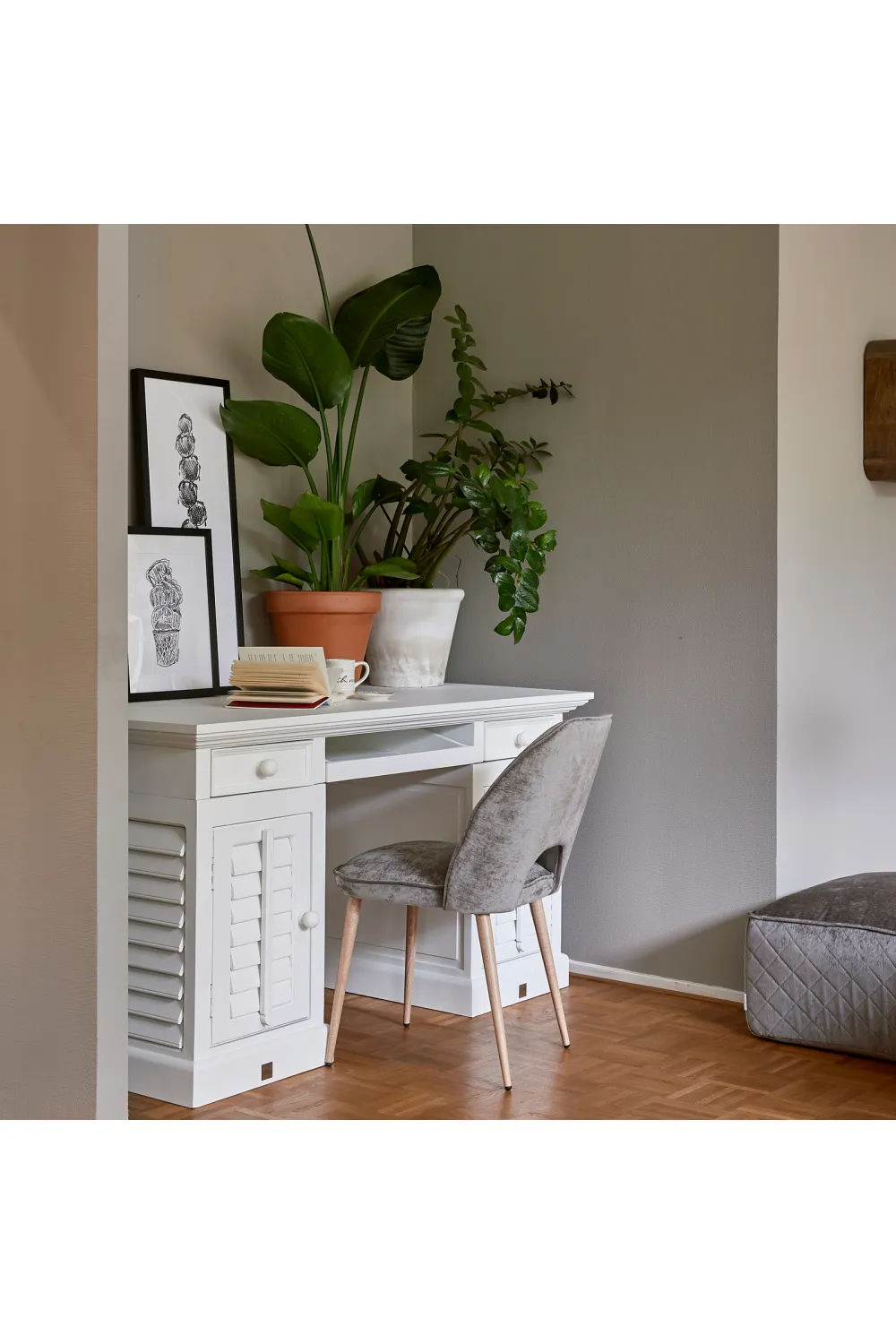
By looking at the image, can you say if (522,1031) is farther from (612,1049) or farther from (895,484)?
(895,484)

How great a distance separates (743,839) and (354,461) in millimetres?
1621

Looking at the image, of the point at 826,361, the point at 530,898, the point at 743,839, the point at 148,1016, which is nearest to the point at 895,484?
the point at 826,361

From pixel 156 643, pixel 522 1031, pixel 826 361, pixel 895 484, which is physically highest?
pixel 826 361

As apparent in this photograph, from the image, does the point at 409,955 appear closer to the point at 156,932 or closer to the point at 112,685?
the point at 156,932

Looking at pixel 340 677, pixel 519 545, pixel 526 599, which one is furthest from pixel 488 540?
pixel 340 677

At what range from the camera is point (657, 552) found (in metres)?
3.87

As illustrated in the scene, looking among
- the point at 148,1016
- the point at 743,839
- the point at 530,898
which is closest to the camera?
the point at 148,1016

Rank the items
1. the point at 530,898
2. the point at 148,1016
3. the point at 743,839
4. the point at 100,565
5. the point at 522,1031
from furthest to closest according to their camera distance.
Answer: the point at 743,839 → the point at 522,1031 → the point at 530,898 → the point at 148,1016 → the point at 100,565

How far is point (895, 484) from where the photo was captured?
3615 millimetres

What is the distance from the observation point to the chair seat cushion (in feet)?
10.3

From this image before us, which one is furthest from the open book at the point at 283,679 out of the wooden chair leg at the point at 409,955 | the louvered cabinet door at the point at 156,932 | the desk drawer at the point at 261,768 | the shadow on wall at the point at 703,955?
the shadow on wall at the point at 703,955

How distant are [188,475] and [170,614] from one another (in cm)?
38

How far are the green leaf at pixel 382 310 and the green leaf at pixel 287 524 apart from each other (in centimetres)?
50

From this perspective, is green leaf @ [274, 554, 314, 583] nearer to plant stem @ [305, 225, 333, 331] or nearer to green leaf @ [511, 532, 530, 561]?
green leaf @ [511, 532, 530, 561]
